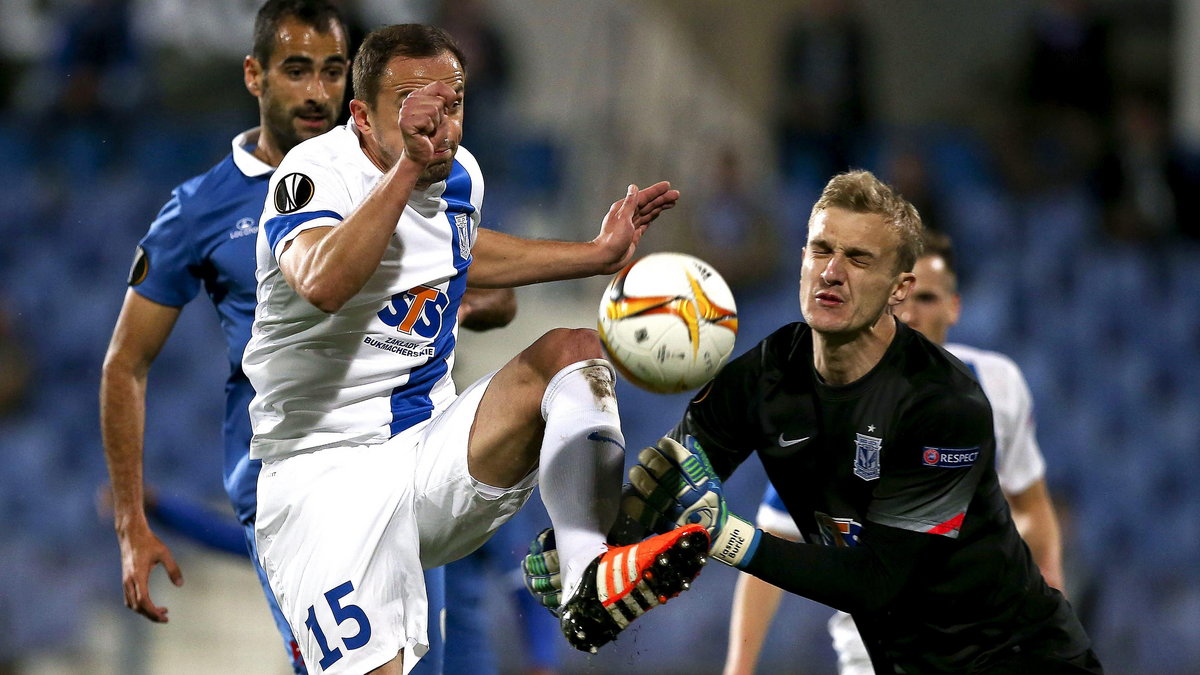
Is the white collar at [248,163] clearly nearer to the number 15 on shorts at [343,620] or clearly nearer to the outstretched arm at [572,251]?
Result: the outstretched arm at [572,251]

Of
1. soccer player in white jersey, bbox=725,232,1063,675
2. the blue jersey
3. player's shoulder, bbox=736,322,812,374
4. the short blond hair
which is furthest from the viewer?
soccer player in white jersey, bbox=725,232,1063,675

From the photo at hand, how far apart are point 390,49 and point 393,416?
0.91 metres

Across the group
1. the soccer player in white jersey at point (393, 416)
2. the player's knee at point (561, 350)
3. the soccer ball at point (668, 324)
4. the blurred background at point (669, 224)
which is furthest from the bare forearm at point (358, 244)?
the blurred background at point (669, 224)

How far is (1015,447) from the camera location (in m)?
4.71

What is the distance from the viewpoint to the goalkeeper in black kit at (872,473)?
3.27 metres

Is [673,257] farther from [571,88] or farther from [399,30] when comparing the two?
[571,88]

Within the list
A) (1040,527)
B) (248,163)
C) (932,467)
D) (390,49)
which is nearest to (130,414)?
(248,163)

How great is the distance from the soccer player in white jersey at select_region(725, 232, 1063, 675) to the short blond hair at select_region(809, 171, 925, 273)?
1.08 m

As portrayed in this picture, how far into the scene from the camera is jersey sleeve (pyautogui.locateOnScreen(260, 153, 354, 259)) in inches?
120

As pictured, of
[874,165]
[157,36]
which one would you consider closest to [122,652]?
[157,36]

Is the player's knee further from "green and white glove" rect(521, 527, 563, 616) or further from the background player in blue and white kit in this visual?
the background player in blue and white kit

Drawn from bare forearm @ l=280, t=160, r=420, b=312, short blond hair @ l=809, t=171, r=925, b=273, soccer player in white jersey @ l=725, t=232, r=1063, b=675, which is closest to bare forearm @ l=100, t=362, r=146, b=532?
bare forearm @ l=280, t=160, r=420, b=312

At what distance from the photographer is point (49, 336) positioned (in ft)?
27.0

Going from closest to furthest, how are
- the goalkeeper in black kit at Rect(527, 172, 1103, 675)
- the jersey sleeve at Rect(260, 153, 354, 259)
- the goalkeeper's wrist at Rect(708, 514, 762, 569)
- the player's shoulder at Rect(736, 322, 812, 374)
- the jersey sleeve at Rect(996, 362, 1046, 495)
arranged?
the jersey sleeve at Rect(260, 153, 354, 259), the goalkeeper's wrist at Rect(708, 514, 762, 569), the goalkeeper in black kit at Rect(527, 172, 1103, 675), the player's shoulder at Rect(736, 322, 812, 374), the jersey sleeve at Rect(996, 362, 1046, 495)
